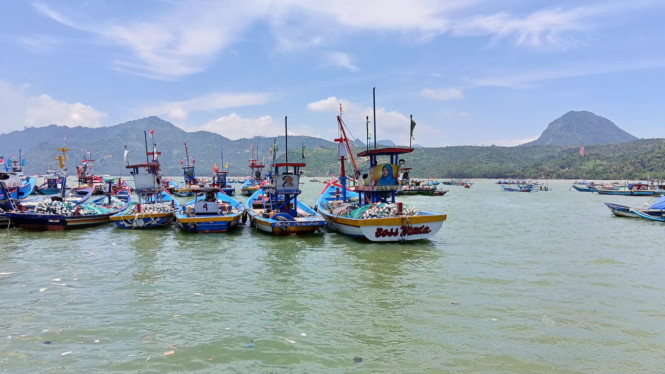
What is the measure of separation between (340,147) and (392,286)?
1745 cm

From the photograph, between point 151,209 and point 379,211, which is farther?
point 151,209

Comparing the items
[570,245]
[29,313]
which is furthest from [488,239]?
[29,313]

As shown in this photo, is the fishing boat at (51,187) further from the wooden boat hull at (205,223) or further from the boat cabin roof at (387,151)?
the boat cabin roof at (387,151)

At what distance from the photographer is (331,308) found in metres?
10.4

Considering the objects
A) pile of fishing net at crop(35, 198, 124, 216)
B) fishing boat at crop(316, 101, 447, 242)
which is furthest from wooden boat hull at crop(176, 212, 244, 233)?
pile of fishing net at crop(35, 198, 124, 216)

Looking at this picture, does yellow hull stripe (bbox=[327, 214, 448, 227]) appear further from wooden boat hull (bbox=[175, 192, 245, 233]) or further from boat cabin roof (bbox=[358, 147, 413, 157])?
wooden boat hull (bbox=[175, 192, 245, 233])

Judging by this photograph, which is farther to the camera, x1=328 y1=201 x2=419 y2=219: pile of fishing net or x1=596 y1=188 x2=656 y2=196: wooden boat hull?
x1=596 y1=188 x2=656 y2=196: wooden boat hull

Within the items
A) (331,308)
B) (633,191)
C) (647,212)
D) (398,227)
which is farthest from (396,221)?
(633,191)

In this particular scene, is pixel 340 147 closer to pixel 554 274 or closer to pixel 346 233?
pixel 346 233

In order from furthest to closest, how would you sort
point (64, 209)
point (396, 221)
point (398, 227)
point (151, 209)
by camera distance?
point (151, 209) < point (64, 209) < point (398, 227) < point (396, 221)

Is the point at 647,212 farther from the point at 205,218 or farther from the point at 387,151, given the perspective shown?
the point at 205,218

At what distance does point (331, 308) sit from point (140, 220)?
704 inches

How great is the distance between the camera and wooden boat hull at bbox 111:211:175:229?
939 inches

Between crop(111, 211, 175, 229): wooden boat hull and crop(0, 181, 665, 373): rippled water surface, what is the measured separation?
4.58 m
